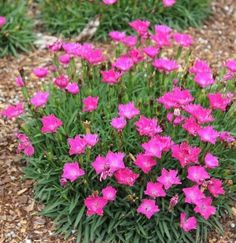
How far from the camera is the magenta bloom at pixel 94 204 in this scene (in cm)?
312

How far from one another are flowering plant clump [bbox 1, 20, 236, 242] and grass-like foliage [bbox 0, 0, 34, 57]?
1331mm

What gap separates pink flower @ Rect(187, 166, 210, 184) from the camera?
3.12 m

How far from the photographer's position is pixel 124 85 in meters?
3.79

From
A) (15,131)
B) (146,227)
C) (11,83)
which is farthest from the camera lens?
(11,83)

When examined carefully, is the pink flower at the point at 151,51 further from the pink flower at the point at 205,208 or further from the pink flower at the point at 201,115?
the pink flower at the point at 205,208

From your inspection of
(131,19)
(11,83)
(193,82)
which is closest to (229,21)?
(131,19)

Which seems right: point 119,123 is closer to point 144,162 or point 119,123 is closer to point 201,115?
point 144,162

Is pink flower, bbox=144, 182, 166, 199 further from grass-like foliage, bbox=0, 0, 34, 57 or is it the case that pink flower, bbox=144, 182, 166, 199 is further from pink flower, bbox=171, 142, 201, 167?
grass-like foliage, bbox=0, 0, 34, 57

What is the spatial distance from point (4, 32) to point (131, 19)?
119 cm

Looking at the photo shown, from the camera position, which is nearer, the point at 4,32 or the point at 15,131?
the point at 15,131

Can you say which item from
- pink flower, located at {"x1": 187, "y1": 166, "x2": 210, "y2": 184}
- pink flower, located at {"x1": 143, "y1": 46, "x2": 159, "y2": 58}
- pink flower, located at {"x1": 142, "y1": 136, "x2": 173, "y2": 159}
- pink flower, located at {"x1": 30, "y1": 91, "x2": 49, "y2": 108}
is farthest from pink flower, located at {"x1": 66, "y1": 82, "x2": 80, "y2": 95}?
pink flower, located at {"x1": 187, "y1": 166, "x2": 210, "y2": 184}

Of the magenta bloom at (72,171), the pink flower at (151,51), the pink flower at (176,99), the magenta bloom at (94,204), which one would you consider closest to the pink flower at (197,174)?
the pink flower at (176,99)

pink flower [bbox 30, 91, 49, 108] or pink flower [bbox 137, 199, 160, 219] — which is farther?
pink flower [bbox 30, 91, 49, 108]

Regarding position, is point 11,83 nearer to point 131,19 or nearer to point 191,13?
point 131,19
